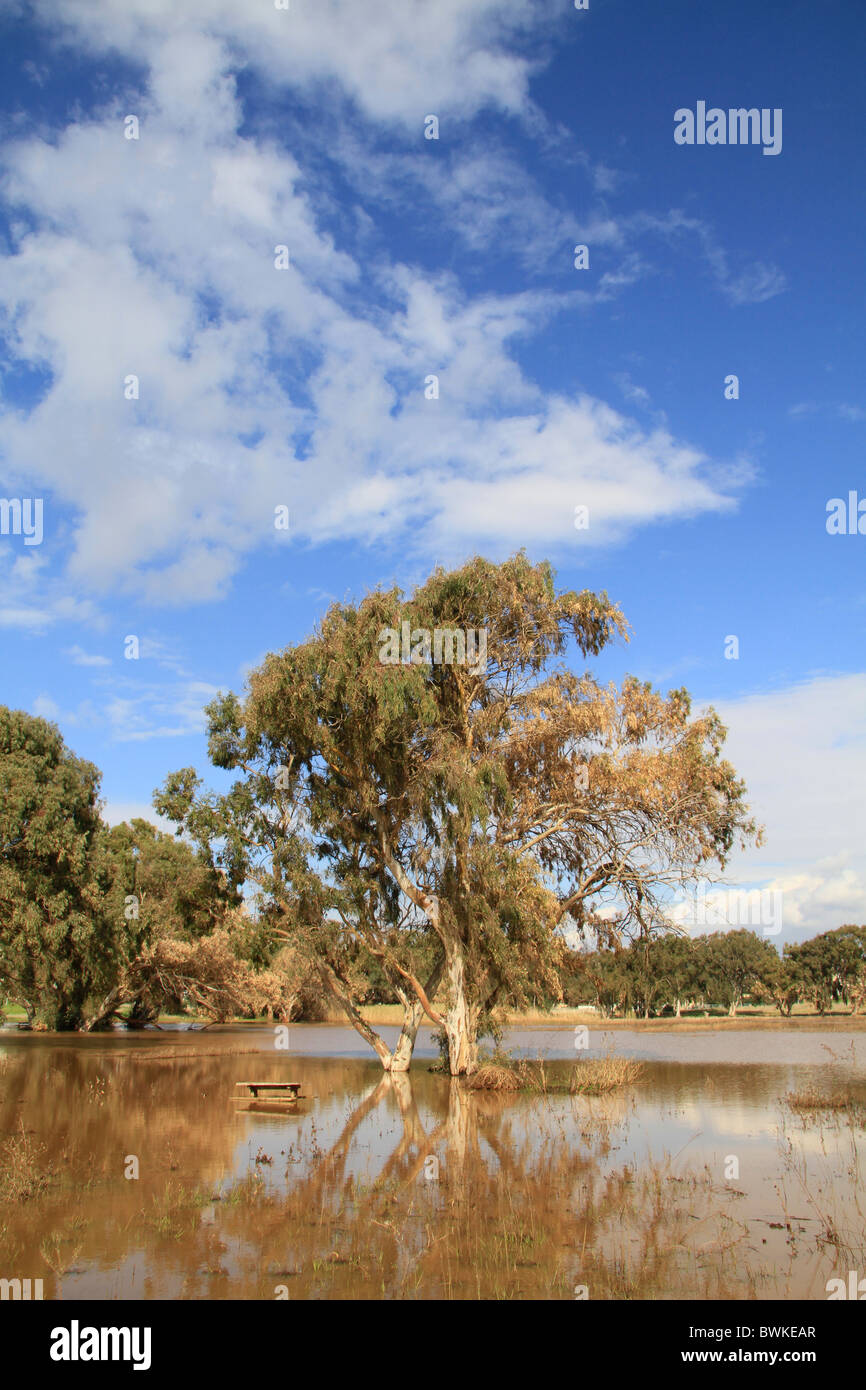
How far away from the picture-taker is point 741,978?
6469 cm

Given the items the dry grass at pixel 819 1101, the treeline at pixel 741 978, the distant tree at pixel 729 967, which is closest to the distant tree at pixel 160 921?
the dry grass at pixel 819 1101

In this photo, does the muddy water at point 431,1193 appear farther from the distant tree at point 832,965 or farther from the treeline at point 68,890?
the distant tree at point 832,965

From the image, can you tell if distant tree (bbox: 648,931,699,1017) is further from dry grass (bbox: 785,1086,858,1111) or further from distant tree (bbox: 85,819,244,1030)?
dry grass (bbox: 785,1086,858,1111)

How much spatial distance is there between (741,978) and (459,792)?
50.5 meters

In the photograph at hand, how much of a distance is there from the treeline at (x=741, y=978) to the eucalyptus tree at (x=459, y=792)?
24152 millimetres

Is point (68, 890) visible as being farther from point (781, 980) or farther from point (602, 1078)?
point (781, 980)

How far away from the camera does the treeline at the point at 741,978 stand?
5519 centimetres

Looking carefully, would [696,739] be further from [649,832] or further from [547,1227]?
[547,1227]

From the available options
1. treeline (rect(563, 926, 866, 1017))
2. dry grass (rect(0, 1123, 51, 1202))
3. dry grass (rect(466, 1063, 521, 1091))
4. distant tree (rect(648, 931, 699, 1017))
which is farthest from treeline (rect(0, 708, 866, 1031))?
distant tree (rect(648, 931, 699, 1017))

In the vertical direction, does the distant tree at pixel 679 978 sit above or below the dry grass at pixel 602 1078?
below

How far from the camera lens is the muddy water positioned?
7090mm

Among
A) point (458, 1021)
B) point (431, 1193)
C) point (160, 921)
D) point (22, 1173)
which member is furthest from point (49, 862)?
point (431, 1193)
